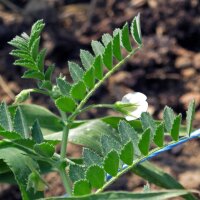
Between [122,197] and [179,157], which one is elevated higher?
[122,197]

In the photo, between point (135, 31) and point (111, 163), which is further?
point (135, 31)

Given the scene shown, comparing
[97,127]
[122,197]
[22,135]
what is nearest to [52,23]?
[97,127]

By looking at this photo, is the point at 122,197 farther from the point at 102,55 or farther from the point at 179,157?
the point at 179,157

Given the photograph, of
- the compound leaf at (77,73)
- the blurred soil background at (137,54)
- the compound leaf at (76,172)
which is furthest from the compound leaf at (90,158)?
the blurred soil background at (137,54)

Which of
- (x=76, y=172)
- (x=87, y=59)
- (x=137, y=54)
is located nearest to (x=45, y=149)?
(x=76, y=172)

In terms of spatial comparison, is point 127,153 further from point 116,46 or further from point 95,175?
point 116,46

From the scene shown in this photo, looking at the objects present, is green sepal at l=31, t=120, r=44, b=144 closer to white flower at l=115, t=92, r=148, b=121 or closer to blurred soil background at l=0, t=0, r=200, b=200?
white flower at l=115, t=92, r=148, b=121

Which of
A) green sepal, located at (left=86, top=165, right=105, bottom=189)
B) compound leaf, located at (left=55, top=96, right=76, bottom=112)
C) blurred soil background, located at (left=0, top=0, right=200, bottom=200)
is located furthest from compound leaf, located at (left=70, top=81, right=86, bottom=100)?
blurred soil background, located at (left=0, top=0, right=200, bottom=200)
